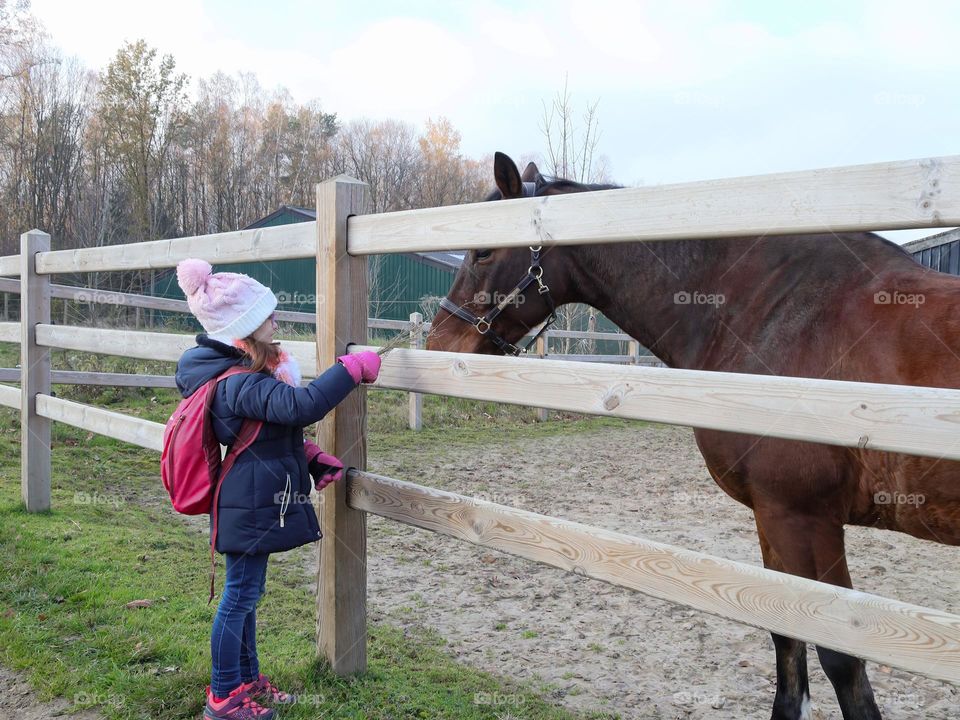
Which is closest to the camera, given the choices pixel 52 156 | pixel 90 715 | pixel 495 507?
pixel 495 507

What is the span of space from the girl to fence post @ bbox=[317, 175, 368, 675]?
337 millimetres

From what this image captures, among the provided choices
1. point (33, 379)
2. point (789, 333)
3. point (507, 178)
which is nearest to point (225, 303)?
point (507, 178)

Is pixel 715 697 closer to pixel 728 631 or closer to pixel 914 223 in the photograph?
pixel 728 631

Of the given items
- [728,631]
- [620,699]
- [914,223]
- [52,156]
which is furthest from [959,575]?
[52,156]

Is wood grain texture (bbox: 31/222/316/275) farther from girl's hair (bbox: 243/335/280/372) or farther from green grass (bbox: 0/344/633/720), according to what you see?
green grass (bbox: 0/344/633/720)

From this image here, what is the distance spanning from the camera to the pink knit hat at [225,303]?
241cm

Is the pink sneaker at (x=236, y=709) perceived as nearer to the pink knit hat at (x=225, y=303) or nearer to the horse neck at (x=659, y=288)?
the pink knit hat at (x=225, y=303)

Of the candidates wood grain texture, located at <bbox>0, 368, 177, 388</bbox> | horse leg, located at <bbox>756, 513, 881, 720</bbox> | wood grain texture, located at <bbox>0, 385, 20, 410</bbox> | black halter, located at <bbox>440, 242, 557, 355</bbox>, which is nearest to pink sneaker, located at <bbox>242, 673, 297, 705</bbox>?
black halter, located at <bbox>440, 242, 557, 355</bbox>

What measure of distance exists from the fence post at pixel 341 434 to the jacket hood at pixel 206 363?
449 millimetres

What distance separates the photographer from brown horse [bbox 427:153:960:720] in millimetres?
2289

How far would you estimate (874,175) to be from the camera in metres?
1.55

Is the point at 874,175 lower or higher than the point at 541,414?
higher

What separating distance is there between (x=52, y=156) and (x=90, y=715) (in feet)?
99.1

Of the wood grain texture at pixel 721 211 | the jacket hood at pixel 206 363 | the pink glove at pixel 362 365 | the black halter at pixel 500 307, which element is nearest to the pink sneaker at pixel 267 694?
the jacket hood at pixel 206 363
